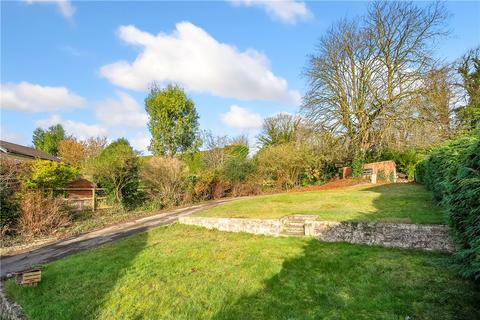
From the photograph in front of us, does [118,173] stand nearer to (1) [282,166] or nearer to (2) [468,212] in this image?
(1) [282,166]

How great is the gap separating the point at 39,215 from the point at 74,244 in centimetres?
301

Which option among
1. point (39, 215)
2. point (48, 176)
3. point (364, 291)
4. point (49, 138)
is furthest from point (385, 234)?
point (49, 138)

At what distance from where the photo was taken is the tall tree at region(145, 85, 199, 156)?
2361 cm

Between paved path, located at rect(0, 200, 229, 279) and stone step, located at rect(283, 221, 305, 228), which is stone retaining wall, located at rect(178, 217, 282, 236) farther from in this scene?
paved path, located at rect(0, 200, 229, 279)

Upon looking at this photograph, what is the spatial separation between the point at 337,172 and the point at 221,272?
20.0 metres

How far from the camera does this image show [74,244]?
958 cm

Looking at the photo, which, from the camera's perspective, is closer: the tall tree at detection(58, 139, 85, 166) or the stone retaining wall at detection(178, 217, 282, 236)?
the stone retaining wall at detection(178, 217, 282, 236)

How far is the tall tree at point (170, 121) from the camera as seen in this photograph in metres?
23.6

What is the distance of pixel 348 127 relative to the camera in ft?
71.1

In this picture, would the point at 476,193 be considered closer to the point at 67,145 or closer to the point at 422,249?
the point at 422,249

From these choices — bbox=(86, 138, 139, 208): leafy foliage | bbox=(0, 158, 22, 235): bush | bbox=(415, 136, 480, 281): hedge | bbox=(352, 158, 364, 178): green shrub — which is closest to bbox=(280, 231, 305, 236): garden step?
bbox=(415, 136, 480, 281): hedge

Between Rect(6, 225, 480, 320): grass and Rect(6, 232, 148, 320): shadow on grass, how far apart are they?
0.08 feet

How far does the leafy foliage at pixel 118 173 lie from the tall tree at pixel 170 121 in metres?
Answer: 7.10

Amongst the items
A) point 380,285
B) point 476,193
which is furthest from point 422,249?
point 476,193
